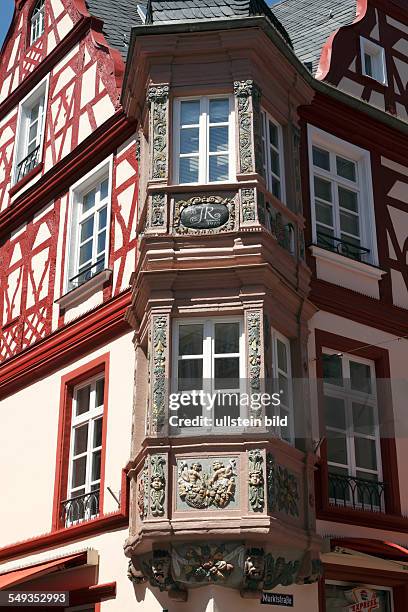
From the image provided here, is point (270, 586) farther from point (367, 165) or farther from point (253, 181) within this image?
point (367, 165)

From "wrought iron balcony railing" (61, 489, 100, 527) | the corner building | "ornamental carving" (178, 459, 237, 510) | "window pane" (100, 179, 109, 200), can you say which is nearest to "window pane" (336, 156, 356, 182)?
the corner building

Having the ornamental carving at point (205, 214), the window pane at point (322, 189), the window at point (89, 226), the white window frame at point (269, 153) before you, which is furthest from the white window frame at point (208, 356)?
the window pane at point (322, 189)

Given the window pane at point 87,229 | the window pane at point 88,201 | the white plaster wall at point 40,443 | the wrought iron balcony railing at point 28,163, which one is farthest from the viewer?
the wrought iron balcony railing at point 28,163

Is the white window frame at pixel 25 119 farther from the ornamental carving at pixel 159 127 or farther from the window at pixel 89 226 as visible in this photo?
the ornamental carving at pixel 159 127

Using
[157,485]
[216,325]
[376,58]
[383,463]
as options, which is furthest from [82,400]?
[376,58]

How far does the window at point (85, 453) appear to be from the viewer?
1284cm

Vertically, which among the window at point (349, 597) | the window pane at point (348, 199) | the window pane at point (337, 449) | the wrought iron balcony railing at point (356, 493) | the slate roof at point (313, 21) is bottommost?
the window at point (349, 597)

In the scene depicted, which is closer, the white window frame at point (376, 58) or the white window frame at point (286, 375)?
the white window frame at point (286, 375)

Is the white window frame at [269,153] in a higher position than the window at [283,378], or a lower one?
higher

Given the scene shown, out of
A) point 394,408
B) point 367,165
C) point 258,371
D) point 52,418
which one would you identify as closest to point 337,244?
point 367,165

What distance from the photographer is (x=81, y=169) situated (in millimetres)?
15148

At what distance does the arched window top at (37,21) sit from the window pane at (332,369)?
8.86 meters

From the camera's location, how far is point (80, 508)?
12.9 metres

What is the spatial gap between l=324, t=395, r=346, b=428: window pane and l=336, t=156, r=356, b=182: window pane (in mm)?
3338
